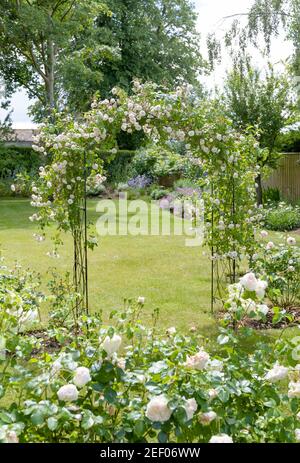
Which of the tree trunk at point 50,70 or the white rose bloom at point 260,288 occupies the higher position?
the tree trunk at point 50,70

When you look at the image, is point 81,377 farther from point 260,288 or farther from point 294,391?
point 260,288

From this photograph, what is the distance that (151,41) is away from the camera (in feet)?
90.1

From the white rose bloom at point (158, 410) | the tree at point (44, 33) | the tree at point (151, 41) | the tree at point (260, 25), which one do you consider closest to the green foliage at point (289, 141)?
the tree at point (260, 25)

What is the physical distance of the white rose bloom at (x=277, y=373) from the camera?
2.09 meters

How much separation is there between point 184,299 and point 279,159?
10.0m

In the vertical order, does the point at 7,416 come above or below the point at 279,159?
below

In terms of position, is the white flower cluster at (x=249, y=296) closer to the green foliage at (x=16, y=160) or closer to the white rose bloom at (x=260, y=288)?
the white rose bloom at (x=260, y=288)

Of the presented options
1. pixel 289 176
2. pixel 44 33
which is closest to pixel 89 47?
pixel 44 33

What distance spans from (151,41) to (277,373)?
27420 mm

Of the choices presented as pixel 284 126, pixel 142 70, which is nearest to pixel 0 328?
pixel 284 126

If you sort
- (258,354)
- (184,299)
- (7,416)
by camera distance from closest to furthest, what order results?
(7,416), (258,354), (184,299)

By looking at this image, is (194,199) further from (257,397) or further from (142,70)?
(142,70)

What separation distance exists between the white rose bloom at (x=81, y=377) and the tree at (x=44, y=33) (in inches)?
690

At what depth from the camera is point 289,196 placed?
51.2 ft
